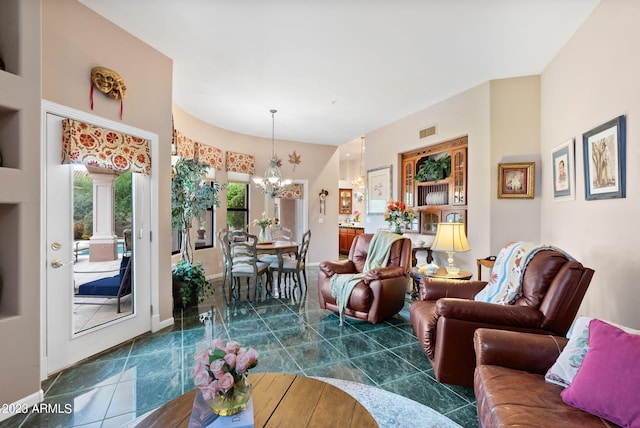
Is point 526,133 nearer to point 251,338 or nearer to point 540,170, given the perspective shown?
point 540,170

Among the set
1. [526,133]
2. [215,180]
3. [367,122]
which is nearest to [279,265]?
[215,180]

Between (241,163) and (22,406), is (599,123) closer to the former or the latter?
(22,406)

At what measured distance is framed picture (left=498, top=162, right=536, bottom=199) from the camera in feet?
12.0

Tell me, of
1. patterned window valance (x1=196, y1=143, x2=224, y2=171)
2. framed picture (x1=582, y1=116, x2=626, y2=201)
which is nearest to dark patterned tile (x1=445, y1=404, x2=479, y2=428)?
framed picture (x1=582, y1=116, x2=626, y2=201)

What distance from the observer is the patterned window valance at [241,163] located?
605cm

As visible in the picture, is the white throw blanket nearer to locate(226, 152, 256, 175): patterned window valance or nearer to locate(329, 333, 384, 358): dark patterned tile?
locate(329, 333, 384, 358): dark patterned tile

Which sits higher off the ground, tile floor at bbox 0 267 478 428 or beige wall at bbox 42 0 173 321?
beige wall at bbox 42 0 173 321

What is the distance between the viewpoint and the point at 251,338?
3.06 m

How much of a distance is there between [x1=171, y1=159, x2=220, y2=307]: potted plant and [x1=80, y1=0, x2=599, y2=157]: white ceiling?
46.8 inches

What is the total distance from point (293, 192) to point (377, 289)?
4.20 metres

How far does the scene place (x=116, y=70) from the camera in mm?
2777

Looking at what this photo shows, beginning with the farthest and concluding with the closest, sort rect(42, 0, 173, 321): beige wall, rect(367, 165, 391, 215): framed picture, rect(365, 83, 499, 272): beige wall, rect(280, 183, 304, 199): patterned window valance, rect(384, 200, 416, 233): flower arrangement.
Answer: rect(280, 183, 304, 199): patterned window valance < rect(367, 165, 391, 215): framed picture < rect(384, 200, 416, 233): flower arrangement < rect(365, 83, 499, 272): beige wall < rect(42, 0, 173, 321): beige wall

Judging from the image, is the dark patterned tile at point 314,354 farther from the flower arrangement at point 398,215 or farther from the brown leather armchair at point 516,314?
the flower arrangement at point 398,215

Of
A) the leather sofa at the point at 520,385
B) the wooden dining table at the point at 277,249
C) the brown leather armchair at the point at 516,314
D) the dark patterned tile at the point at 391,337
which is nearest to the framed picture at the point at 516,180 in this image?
the brown leather armchair at the point at 516,314
